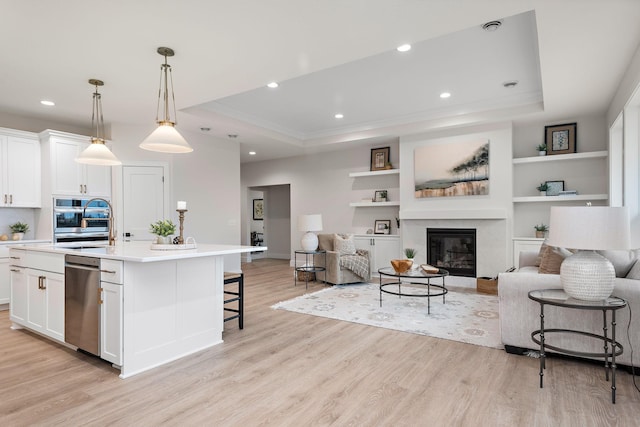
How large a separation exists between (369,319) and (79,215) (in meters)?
4.50

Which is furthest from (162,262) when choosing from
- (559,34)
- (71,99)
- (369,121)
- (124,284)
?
(369,121)

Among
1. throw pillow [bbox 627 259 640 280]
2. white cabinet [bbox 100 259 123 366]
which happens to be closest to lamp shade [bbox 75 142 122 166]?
white cabinet [bbox 100 259 123 366]

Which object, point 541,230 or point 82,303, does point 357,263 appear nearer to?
point 541,230

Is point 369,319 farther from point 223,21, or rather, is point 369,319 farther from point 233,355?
point 223,21

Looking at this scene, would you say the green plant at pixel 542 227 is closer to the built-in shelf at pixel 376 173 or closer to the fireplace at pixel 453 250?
the fireplace at pixel 453 250

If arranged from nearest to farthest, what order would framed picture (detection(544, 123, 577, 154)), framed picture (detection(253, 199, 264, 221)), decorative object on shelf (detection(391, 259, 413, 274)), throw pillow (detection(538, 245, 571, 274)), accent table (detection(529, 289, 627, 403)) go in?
accent table (detection(529, 289, 627, 403)), throw pillow (detection(538, 245, 571, 274)), decorative object on shelf (detection(391, 259, 413, 274)), framed picture (detection(544, 123, 577, 154)), framed picture (detection(253, 199, 264, 221))

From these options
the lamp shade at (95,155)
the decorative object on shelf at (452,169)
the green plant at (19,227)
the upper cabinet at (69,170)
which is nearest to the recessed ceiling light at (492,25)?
the decorative object on shelf at (452,169)

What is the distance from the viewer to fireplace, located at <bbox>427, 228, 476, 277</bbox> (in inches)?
238

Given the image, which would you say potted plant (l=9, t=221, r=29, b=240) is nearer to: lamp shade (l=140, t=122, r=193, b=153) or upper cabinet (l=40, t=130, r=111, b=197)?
upper cabinet (l=40, t=130, r=111, b=197)

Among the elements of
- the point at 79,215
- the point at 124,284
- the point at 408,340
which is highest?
the point at 79,215

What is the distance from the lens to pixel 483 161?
5824 millimetres

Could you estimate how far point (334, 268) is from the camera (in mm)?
5859

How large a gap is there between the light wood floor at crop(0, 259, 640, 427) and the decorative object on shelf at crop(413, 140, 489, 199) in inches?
134

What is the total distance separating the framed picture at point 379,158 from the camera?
7199 millimetres
